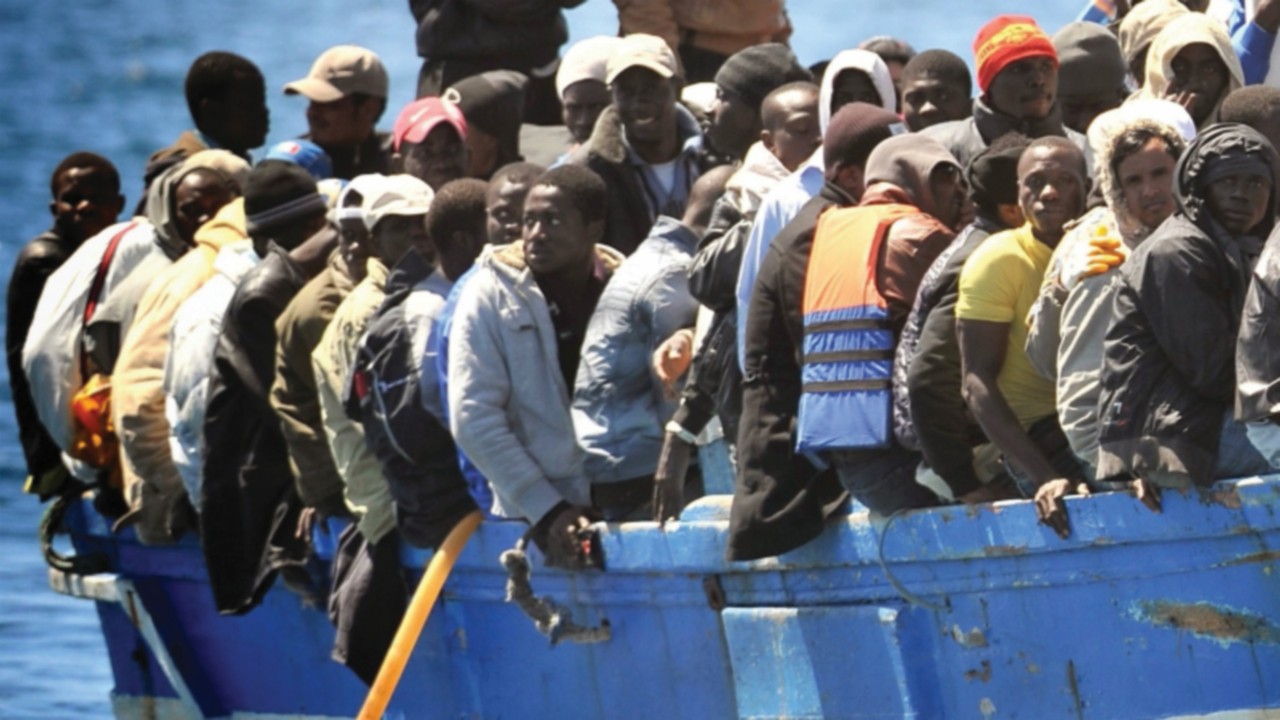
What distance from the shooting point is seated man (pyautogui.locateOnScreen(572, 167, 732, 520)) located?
9219 mm

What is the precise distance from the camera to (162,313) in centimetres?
1173

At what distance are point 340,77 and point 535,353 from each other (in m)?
3.22

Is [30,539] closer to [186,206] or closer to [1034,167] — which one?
[186,206]

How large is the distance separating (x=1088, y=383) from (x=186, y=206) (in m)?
5.10

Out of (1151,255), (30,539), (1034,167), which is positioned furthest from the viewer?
(30,539)

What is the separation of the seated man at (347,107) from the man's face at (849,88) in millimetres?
3469

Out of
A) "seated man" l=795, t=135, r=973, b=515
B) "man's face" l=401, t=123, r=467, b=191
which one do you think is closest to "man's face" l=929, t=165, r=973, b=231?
"seated man" l=795, t=135, r=973, b=515

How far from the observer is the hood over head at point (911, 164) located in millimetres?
8359

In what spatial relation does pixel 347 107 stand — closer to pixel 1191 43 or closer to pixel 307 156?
pixel 307 156

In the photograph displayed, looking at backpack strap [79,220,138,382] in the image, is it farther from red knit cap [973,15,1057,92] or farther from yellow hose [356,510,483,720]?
red knit cap [973,15,1057,92]

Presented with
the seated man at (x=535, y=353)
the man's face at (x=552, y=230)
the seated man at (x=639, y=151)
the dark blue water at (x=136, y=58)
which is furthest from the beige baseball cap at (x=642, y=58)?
the dark blue water at (x=136, y=58)

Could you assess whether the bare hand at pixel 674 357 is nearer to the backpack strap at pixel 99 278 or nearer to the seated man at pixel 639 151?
the seated man at pixel 639 151

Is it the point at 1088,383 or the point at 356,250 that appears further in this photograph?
the point at 356,250

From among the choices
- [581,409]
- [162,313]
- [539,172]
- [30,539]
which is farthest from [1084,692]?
[30,539]
